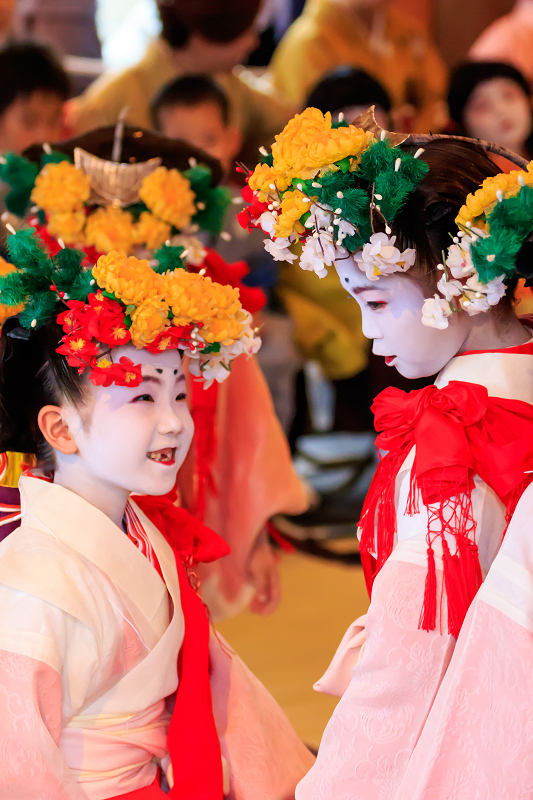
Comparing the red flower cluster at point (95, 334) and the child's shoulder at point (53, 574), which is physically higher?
the red flower cluster at point (95, 334)

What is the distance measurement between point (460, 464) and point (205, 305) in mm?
410

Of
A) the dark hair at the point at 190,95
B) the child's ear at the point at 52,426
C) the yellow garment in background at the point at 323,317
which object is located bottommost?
the child's ear at the point at 52,426

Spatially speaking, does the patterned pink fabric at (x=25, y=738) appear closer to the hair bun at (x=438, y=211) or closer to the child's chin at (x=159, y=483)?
the child's chin at (x=159, y=483)

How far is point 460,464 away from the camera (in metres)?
1.09

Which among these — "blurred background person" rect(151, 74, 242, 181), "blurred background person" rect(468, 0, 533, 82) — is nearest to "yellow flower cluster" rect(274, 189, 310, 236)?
"blurred background person" rect(151, 74, 242, 181)

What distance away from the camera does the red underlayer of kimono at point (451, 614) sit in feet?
3.31

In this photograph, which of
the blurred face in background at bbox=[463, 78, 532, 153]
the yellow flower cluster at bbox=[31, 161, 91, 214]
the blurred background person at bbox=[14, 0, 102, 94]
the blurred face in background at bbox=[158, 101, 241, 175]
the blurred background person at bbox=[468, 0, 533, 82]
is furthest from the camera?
the blurred background person at bbox=[468, 0, 533, 82]

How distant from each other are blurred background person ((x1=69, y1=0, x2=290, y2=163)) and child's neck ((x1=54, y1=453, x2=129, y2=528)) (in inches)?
88.3

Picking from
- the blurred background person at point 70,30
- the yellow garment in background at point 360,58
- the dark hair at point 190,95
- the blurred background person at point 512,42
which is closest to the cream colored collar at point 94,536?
the dark hair at point 190,95

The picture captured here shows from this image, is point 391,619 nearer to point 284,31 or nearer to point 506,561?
point 506,561

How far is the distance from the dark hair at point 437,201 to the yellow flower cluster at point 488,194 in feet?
0.12

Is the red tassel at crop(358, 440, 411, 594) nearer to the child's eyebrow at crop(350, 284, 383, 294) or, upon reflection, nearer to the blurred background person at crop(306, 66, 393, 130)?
the child's eyebrow at crop(350, 284, 383, 294)

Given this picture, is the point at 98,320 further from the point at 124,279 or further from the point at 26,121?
the point at 26,121

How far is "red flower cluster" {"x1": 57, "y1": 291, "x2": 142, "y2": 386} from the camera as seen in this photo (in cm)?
120
